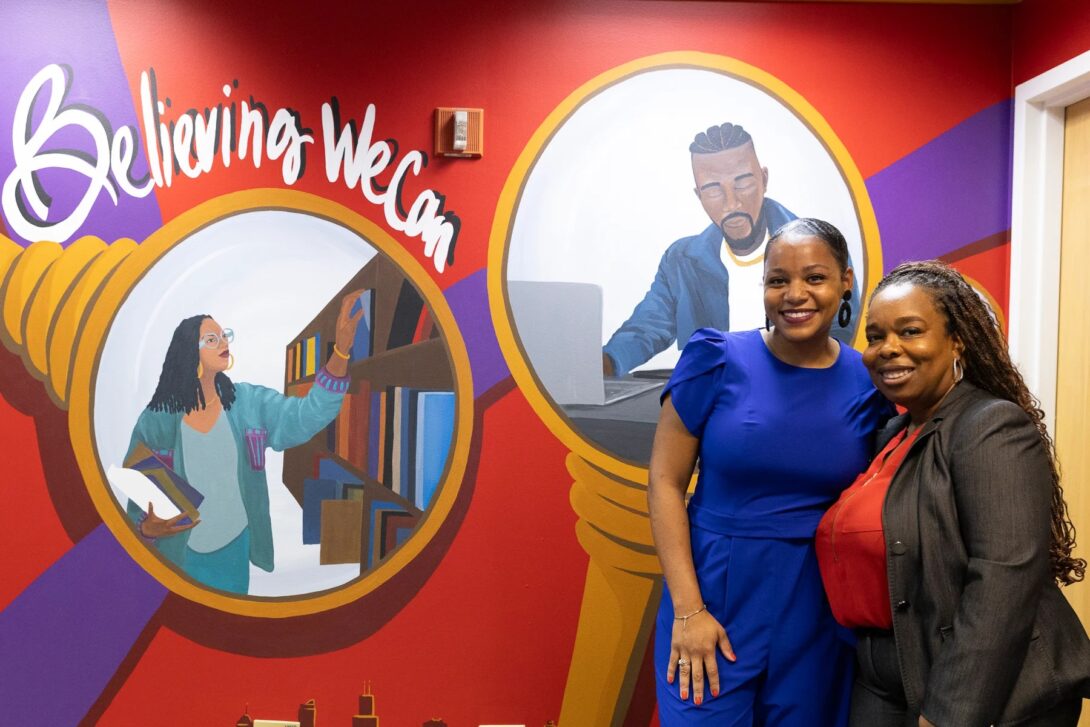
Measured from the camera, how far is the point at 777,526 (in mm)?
2043

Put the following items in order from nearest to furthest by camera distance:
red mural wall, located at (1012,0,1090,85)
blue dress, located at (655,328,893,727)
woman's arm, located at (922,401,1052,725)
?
woman's arm, located at (922,401,1052,725)
blue dress, located at (655,328,893,727)
red mural wall, located at (1012,0,1090,85)

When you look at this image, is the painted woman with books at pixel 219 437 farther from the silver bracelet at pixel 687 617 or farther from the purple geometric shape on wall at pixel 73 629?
the silver bracelet at pixel 687 617

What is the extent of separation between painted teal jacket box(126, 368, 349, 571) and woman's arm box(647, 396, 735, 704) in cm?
120

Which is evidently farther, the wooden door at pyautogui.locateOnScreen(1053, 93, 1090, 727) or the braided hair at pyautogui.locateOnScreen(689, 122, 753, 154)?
the braided hair at pyautogui.locateOnScreen(689, 122, 753, 154)

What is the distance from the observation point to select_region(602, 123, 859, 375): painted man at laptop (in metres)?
3.03

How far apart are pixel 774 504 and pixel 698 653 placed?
14.1 inches

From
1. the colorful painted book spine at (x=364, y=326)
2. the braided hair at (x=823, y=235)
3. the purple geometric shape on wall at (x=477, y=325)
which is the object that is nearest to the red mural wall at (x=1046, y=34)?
the braided hair at (x=823, y=235)

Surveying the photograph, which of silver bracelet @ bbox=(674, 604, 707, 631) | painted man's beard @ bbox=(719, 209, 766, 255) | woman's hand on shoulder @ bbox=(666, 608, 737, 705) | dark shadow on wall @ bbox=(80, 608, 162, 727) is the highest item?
painted man's beard @ bbox=(719, 209, 766, 255)

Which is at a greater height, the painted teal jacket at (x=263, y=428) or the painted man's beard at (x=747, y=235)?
the painted man's beard at (x=747, y=235)

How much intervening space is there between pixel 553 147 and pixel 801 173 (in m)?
0.80

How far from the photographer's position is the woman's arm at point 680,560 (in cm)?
205

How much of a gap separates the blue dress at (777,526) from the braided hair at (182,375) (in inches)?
63.7

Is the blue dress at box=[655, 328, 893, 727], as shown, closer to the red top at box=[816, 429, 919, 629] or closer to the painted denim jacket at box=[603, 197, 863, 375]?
the red top at box=[816, 429, 919, 629]

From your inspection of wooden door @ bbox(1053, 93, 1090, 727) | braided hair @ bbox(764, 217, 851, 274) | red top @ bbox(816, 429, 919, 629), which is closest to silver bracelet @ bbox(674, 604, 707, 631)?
red top @ bbox(816, 429, 919, 629)
